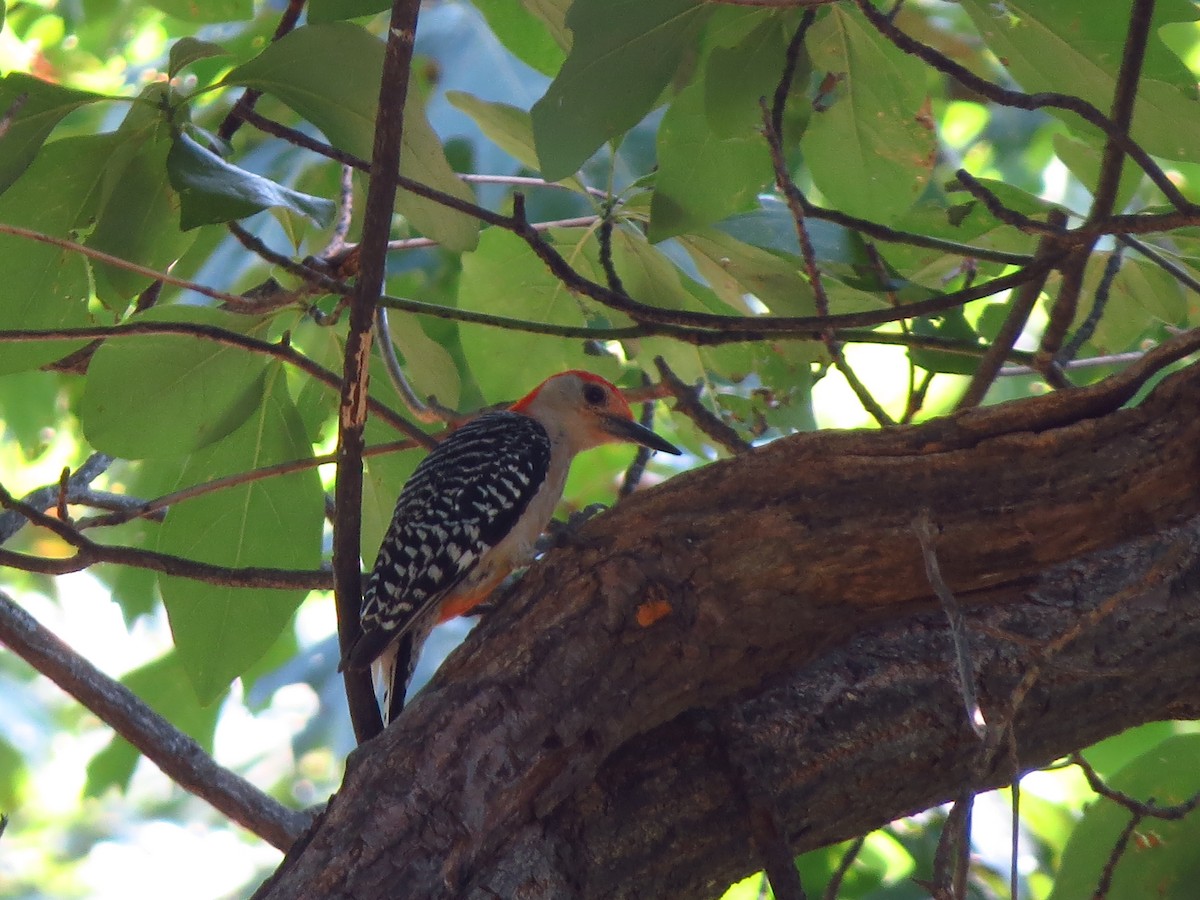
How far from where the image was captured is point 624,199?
3195 millimetres

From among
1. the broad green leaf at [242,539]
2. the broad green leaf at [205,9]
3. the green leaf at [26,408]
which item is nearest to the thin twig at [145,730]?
the broad green leaf at [242,539]

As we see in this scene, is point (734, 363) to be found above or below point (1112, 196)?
above

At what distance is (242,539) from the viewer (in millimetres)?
3258

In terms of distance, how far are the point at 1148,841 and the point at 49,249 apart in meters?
2.76

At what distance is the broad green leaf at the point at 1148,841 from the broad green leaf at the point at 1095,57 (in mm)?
1346

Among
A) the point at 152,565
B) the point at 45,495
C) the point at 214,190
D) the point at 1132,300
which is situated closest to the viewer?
the point at 214,190

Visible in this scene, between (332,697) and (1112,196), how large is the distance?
4.09 meters

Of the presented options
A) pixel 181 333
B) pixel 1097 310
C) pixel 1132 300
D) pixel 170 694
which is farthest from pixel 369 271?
pixel 170 694

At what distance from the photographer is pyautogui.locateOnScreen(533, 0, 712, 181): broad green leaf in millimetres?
2377

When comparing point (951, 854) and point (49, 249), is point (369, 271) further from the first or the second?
point (951, 854)

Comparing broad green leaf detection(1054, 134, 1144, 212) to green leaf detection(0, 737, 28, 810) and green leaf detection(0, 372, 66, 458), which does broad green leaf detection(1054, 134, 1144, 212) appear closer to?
green leaf detection(0, 372, 66, 458)

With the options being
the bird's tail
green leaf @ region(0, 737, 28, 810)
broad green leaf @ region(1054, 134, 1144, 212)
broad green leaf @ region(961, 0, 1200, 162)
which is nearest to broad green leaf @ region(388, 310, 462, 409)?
the bird's tail

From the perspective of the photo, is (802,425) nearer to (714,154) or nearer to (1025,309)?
(1025,309)

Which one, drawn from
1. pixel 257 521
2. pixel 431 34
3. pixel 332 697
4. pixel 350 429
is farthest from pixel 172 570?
pixel 332 697
